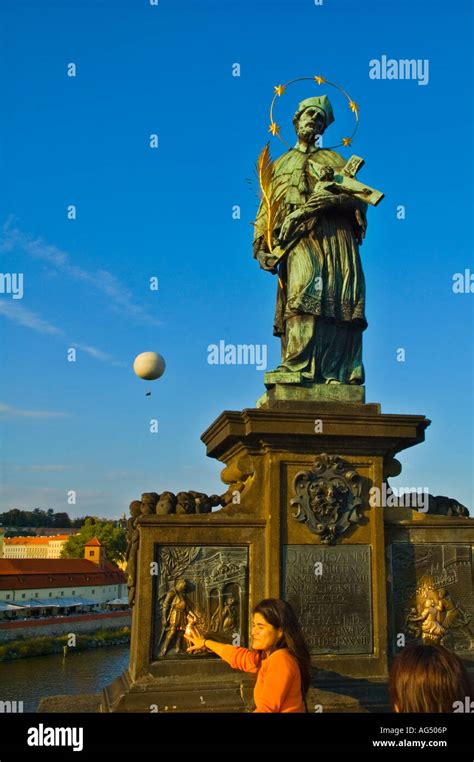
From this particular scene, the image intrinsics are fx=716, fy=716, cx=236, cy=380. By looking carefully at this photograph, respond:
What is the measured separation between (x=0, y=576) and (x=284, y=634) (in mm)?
50640

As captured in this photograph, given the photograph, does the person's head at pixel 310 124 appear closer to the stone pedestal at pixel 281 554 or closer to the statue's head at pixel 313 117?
the statue's head at pixel 313 117

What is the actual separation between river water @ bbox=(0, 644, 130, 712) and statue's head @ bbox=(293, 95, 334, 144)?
70.3ft

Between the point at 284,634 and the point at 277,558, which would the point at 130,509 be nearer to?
the point at 277,558

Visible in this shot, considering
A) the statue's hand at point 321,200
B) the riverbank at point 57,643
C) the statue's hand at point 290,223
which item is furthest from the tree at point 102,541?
the statue's hand at point 321,200

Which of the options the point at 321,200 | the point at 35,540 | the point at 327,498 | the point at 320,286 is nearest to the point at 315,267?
the point at 320,286

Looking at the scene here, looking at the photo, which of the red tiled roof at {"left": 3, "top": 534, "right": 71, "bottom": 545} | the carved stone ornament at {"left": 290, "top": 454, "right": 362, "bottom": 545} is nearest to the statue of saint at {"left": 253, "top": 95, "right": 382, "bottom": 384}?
the carved stone ornament at {"left": 290, "top": 454, "right": 362, "bottom": 545}

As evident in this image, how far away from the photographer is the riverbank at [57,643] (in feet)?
133

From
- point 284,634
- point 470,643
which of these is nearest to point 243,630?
point 470,643

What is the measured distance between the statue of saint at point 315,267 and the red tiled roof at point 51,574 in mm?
47144

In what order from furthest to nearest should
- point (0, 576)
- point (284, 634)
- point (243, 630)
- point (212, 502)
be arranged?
1. point (0, 576)
2. point (212, 502)
3. point (243, 630)
4. point (284, 634)

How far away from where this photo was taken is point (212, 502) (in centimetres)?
759

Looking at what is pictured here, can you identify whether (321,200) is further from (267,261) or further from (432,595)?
(432,595)

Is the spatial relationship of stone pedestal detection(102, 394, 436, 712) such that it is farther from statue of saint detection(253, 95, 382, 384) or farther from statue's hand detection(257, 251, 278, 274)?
statue's hand detection(257, 251, 278, 274)

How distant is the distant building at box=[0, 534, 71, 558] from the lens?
8581cm
